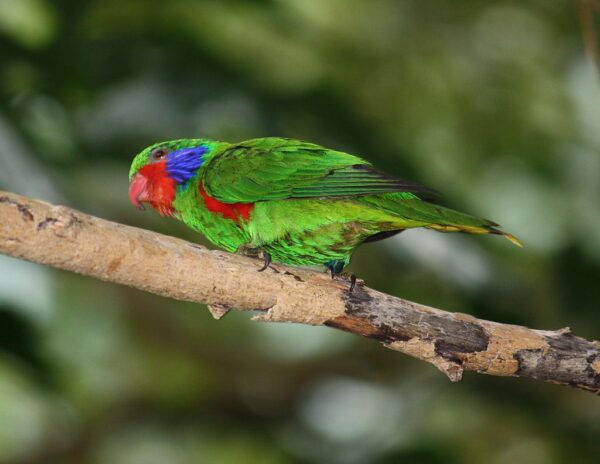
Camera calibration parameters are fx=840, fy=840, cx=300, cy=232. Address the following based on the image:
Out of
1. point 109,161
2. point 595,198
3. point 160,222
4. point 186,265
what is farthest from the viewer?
point 595,198

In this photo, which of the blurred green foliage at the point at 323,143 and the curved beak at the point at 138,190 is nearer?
the curved beak at the point at 138,190

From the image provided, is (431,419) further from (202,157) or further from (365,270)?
(202,157)

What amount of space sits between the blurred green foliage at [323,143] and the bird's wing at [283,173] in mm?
518

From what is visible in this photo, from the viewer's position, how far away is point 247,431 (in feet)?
17.7

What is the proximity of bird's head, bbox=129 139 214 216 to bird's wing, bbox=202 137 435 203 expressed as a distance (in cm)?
12

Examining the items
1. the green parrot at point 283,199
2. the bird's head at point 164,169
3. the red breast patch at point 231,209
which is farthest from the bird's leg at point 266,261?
the bird's head at point 164,169

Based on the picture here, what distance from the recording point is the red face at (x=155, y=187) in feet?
11.6

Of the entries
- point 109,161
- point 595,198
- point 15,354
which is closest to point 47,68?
point 109,161

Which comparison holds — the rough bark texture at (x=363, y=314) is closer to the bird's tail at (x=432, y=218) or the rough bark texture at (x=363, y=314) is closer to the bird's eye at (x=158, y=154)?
the bird's tail at (x=432, y=218)

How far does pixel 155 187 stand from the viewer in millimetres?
3568

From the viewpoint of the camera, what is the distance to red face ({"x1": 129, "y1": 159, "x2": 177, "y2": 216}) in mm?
3549

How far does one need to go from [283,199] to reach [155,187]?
0.62 meters

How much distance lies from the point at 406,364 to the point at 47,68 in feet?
10.9

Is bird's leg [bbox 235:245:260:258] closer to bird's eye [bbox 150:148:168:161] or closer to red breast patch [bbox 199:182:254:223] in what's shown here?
red breast patch [bbox 199:182:254:223]
